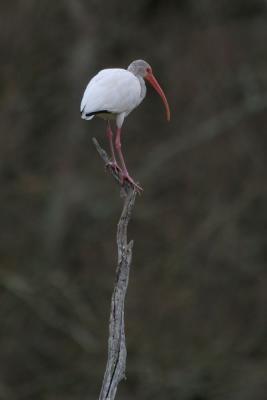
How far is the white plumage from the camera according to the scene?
10078 mm

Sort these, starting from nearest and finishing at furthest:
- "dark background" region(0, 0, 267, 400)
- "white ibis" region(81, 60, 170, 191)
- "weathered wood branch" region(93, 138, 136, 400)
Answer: "weathered wood branch" region(93, 138, 136, 400) < "white ibis" region(81, 60, 170, 191) < "dark background" region(0, 0, 267, 400)

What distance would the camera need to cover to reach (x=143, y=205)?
66.0 ft

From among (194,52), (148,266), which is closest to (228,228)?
(148,266)

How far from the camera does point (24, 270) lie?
1927 cm

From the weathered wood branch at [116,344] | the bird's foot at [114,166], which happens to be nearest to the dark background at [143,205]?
the bird's foot at [114,166]

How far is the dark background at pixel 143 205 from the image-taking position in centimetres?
1866

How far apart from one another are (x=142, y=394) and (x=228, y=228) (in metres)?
2.48

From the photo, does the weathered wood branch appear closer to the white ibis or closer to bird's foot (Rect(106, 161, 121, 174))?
the white ibis

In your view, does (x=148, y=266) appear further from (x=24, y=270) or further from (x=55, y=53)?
(x=55, y=53)

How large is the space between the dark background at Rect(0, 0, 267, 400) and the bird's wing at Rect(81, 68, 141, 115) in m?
7.97

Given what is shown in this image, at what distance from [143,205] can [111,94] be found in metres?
10.1

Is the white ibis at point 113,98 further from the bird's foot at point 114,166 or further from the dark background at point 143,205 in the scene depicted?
the dark background at point 143,205

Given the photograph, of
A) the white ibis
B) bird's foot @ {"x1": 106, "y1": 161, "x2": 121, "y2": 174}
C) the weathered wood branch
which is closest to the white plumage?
the white ibis

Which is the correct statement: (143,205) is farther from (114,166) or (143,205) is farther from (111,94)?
(111,94)
